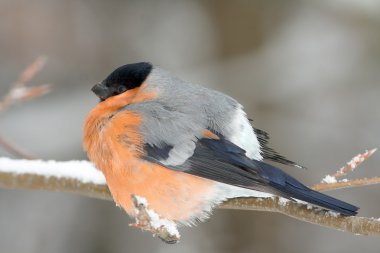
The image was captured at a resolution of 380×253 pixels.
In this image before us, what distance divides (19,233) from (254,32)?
243 cm

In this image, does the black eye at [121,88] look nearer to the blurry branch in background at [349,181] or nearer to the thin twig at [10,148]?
the thin twig at [10,148]

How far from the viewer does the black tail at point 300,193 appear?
225cm

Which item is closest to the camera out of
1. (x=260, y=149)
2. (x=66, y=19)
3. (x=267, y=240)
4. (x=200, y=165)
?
(x=200, y=165)

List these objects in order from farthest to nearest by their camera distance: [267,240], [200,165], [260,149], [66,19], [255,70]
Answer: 1. [66,19]
2. [255,70]
3. [267,240]
4. [260,149]
5. [200,165]

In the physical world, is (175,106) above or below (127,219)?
above

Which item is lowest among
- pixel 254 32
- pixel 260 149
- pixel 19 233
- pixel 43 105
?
pixel 19 233

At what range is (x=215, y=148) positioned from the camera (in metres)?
2.52

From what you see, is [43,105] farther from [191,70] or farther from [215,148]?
[215,148]

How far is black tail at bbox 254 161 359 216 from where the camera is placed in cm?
225

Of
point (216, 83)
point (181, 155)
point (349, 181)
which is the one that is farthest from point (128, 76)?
point (216, 83)

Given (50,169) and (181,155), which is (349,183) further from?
(50,169)

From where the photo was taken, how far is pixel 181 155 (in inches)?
99.2

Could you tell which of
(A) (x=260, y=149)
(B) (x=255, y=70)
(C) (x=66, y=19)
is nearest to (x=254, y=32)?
(B) (x=255, y=70)

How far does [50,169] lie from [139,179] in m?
0.36
